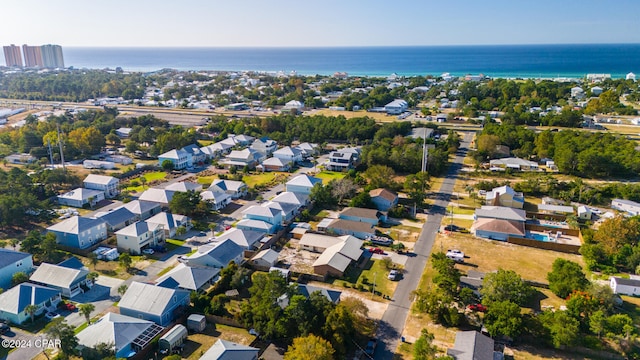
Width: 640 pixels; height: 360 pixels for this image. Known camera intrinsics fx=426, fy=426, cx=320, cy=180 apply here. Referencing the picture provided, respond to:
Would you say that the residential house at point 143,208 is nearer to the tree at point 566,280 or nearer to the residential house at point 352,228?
the residential house at point 352,228

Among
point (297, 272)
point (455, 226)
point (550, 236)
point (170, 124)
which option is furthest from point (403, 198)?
point (170, 124)

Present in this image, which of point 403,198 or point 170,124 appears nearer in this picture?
point 403,198

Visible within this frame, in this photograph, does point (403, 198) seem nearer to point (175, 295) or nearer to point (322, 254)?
point (322, 254)

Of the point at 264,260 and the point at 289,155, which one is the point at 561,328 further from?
the point at 289,155

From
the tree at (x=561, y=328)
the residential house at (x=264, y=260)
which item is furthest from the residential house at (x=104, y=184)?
the tree at (x=561, y=328)

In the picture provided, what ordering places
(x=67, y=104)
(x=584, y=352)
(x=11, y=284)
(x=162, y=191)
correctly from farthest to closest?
(x=67, y=104) < (x=162, y=191) < (x=11, y=284) < (x=584, y=352)

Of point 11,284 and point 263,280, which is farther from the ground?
point 263,280

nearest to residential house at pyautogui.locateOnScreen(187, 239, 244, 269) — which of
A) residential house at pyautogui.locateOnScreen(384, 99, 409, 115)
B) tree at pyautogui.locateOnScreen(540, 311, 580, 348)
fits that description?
tree at pyautogui.locateOnScreen(540, 311, 580, 348)
